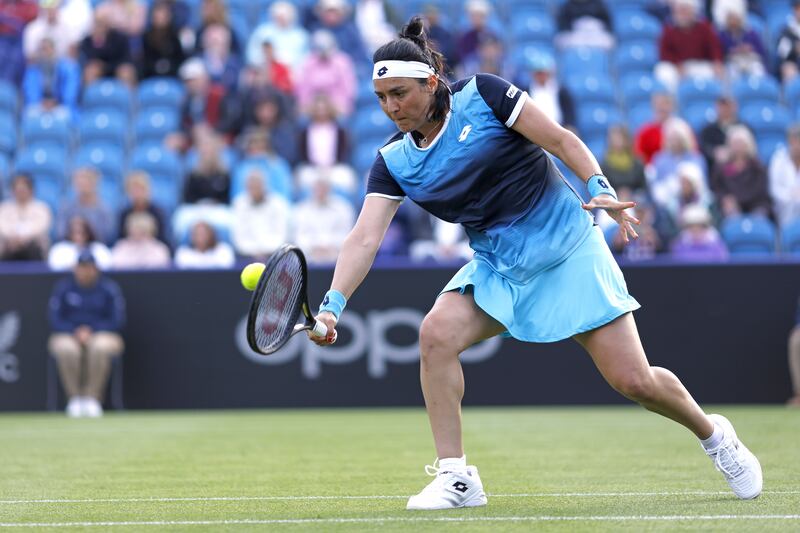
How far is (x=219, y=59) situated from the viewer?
1661cm

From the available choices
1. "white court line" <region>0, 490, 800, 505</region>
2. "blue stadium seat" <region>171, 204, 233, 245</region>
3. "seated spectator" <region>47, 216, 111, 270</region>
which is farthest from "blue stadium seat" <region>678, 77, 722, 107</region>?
"white court line" <region>0, 490, 800, 505</region>

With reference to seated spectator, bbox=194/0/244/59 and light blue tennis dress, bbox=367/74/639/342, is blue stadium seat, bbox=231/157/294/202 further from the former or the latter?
light blue tennis dress, bbox=367/74/639/342

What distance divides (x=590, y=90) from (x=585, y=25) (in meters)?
1.47

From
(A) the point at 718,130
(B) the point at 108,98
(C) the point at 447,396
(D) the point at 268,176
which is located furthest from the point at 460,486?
(B) the point at 108,98

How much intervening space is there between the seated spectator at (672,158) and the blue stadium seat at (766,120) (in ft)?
5.02

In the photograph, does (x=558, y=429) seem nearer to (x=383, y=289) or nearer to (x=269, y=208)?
(x=383, y=289)

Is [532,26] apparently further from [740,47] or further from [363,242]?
[363,242]

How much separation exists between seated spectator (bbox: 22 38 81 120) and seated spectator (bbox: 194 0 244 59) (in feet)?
5.15

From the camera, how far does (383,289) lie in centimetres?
1265

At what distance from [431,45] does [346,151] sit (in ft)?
32.3

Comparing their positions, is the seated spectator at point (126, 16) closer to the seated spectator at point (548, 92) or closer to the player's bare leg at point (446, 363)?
the seated spectator at point (548, 92)

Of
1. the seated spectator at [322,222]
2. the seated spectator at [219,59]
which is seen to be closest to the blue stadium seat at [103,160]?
the seated spectator at [219,59]

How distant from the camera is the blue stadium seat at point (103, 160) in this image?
50.9 ft

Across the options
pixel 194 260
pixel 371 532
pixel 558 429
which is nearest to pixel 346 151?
pixel 194 260
